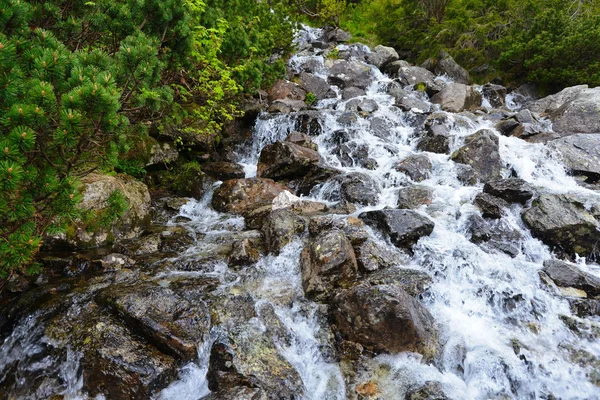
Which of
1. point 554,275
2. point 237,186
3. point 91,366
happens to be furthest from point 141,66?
point 554,275

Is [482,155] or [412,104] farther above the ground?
[412,104]

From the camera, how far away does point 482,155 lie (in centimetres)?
1134

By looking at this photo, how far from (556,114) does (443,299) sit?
1292 cm

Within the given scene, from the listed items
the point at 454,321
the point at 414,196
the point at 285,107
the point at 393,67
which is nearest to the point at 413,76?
the point at 393,67

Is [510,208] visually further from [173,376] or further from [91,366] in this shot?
[91,366]

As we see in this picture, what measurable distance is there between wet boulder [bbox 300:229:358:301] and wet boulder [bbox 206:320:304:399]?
1.40 meters

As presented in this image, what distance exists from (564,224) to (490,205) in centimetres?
155

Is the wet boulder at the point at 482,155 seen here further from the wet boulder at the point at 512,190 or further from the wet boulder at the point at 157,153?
the wet boulder at the point at 157,153

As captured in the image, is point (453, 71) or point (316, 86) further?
point (453, 71)

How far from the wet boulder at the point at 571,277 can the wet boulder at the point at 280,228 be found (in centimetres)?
527

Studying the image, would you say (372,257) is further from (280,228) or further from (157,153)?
(157,153)

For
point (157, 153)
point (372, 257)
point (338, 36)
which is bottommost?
point (157, 153)

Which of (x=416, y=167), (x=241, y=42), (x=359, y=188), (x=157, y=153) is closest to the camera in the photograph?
(x=359, y=188)

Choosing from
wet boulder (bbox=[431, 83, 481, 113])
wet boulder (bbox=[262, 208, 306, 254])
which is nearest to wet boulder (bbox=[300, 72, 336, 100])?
wet boulder (bbox=[431, 83, 481, 113])
